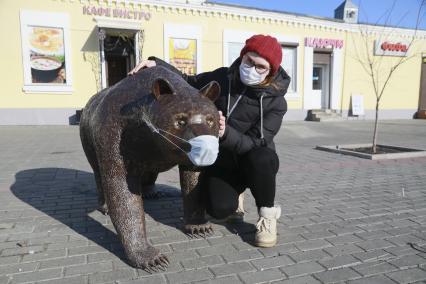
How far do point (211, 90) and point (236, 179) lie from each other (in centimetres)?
100

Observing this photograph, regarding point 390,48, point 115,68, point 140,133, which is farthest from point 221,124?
point 390,48

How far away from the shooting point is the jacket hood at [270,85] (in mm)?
2938

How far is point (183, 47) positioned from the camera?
14.6m

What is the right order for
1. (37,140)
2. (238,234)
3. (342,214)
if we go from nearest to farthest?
(238,234), (342,214), (37,140)

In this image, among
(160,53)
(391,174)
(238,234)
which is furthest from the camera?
(160,53)

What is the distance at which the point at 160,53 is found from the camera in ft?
46.6

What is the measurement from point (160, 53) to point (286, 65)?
20.2 ft

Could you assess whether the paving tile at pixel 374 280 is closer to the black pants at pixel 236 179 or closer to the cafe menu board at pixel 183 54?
the black pants at pixel 236 179

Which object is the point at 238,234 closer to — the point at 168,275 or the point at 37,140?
the point at 168,275

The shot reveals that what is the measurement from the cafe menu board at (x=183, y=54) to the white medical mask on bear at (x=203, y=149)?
1256 cm

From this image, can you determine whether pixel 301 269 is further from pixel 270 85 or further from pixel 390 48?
pixel 390 48

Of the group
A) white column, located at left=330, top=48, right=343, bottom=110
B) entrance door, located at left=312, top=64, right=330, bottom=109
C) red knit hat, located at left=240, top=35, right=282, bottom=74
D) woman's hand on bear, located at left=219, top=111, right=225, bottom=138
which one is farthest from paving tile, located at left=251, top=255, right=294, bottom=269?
white column, located at left=330, top=48, right=343, bottom=110

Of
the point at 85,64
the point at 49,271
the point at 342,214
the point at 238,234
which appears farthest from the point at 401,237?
the point at 85,64

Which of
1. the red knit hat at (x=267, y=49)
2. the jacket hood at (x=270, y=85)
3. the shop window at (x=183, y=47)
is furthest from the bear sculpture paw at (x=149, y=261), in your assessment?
the shop window at (x=183, y=47)
